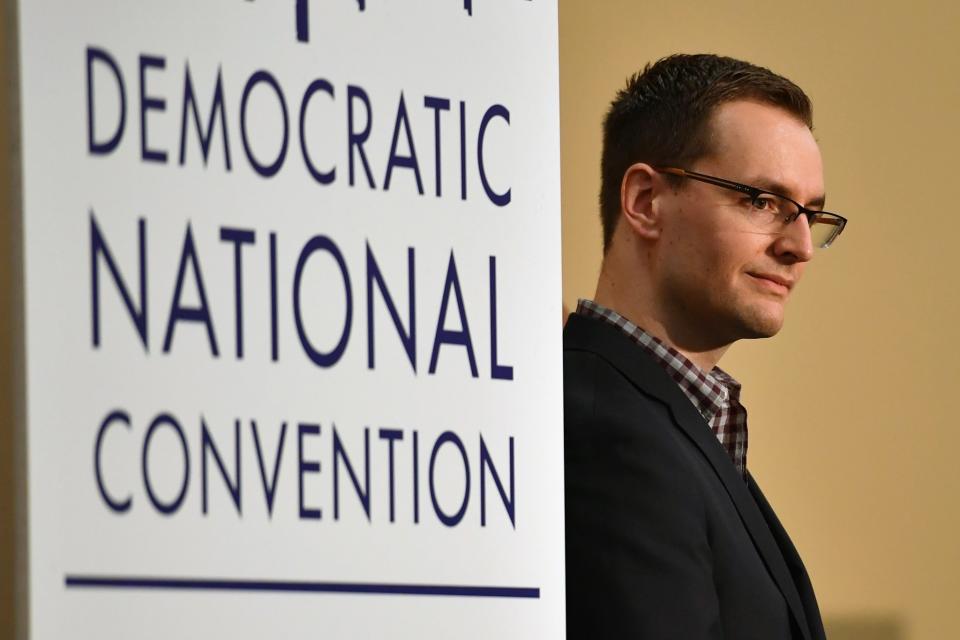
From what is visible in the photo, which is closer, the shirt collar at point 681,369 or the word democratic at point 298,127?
the word democratic at point 298,127

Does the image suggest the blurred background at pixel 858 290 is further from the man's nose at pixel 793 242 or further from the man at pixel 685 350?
the man's nose at pixel 793 242

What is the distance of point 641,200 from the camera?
2279 mm

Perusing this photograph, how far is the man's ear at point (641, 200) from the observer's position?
225cm

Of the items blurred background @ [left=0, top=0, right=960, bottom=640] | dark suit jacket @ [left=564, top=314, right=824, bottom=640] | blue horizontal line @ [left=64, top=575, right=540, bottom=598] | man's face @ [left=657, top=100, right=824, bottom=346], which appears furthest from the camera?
blurred background @ [left=0, top=0, right=960, bottom=640]

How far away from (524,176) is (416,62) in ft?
0.49

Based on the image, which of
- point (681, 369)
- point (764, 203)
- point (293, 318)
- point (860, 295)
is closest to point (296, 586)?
point (293, 318)

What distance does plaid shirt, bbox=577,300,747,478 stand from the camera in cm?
219

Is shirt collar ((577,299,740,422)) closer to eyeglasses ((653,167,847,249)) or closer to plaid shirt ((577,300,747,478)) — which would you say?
plaid shirt ((577,300,747,478))

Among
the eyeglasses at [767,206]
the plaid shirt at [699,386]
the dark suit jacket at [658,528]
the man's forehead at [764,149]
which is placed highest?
the man's forehead at [764,149]

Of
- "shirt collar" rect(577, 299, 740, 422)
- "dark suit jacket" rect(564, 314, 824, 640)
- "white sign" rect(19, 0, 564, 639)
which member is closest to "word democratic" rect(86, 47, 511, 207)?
"white sign" rect(19, 0, 564, 639)

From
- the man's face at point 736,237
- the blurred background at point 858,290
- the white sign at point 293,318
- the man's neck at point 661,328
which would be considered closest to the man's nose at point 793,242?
the man's face at point 736,237

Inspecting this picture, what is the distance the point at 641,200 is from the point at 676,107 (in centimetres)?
14

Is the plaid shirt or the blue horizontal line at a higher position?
the plaid shirt

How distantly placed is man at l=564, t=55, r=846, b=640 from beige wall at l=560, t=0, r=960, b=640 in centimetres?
75
